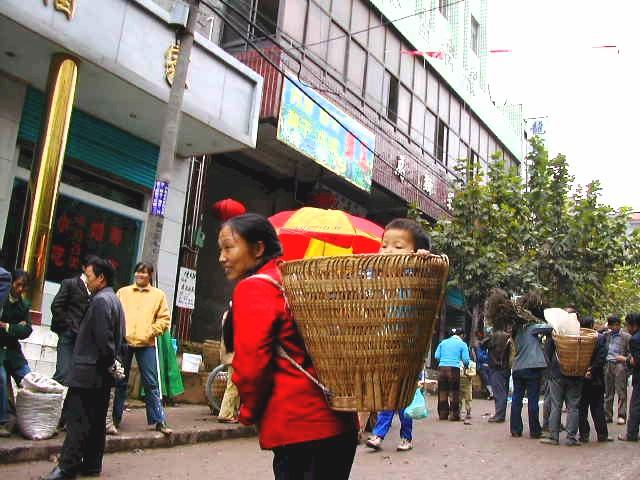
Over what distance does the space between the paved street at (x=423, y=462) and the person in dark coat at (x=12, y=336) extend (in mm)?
942

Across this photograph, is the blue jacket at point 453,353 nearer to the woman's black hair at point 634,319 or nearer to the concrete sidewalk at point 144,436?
the woman's black hair at point 634,319

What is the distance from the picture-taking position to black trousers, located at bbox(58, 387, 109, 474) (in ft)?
14.9

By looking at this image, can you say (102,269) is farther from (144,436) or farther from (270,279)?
(270,279)

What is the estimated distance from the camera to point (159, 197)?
803cm

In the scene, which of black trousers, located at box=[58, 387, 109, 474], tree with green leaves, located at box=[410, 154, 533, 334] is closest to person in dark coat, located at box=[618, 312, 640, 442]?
black trousers, located at box=[58, 387, 109, 474]

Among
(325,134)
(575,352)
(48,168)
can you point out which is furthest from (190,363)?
(325,134)

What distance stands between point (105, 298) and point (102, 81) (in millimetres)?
5170

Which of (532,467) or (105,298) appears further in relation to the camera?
(532,467)

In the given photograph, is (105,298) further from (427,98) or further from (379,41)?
(427,98)

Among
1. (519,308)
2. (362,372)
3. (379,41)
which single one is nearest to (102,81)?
(519,308)

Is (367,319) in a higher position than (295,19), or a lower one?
lower

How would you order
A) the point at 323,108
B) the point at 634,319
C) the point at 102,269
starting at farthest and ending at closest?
1. the point at 323,108
2. the point at 634,319
3. the point at 102,269

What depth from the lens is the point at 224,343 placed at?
7.77ft

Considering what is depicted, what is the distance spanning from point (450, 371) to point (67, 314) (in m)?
6.60
